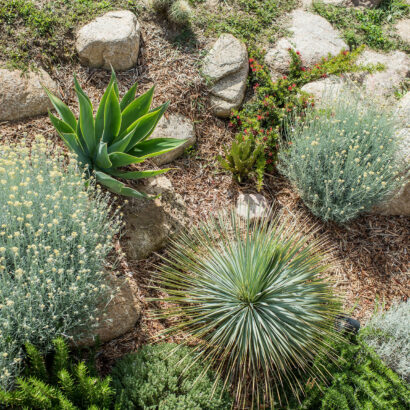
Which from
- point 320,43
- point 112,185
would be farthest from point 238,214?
point 320,43

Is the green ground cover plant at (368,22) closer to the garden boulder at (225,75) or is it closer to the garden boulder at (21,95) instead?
the garden boulder at (225,75)

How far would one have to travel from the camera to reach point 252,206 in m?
4.62

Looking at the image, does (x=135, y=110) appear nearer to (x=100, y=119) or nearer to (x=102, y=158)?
(x=100, y=119)

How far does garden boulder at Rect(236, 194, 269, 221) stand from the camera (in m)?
4.55

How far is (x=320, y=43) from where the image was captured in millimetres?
5719

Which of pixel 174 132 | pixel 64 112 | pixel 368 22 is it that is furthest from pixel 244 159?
pixel 368 22

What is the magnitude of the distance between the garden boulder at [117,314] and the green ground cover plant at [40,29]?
2629 mm

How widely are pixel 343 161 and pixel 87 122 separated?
8.84 feet

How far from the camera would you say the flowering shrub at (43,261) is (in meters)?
2.77

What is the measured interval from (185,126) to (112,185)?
1.52 metres

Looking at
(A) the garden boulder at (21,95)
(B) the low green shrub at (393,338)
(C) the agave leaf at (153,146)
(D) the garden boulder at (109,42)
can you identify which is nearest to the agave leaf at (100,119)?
(C) the agave leaf at (153,146)

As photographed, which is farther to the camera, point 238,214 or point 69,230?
point 238,214

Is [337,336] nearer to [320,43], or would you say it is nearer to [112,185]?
[112,185]

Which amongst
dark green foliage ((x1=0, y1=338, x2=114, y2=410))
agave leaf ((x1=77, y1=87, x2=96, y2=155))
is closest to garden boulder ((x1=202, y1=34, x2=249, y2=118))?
agave leaf ((x1=77, y1=87, x2=96, y2=155))
